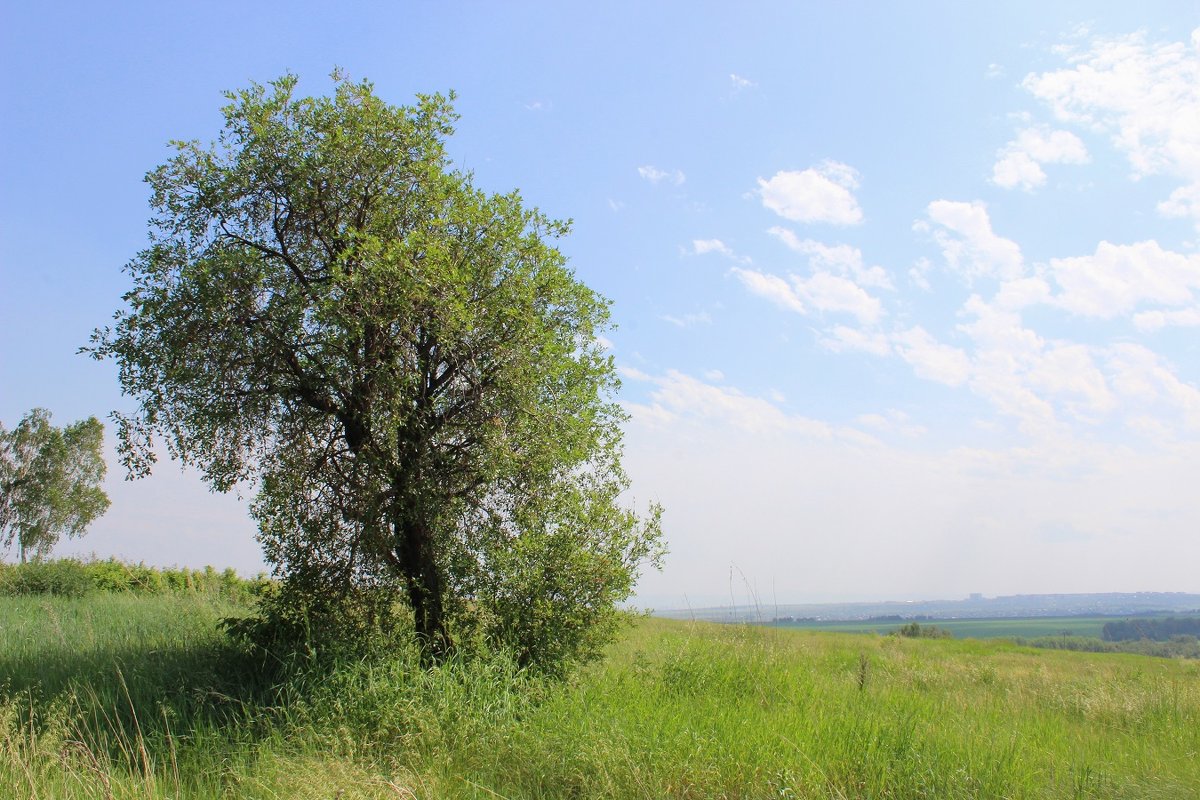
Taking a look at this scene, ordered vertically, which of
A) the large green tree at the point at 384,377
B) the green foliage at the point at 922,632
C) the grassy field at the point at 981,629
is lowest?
the grassy field at the point at 981,629

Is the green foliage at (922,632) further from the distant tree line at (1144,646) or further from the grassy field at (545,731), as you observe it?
the grassy field at (545,731)

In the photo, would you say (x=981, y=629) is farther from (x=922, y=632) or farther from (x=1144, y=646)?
(x=1144, y=646)

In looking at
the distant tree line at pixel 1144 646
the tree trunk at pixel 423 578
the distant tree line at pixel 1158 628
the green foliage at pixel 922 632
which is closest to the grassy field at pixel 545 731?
the tree trunk at pixel 423 578

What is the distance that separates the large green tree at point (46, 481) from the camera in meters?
40.1

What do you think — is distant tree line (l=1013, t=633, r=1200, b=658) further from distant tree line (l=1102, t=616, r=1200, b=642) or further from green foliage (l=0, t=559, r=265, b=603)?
green foliage (l=0, t=559, r=265, b=603)

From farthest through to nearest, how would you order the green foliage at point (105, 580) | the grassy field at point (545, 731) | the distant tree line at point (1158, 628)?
the distant tree line at point (1158, 628)
the green foliage at point (105, 580)
the grassy field at point (545, 731)

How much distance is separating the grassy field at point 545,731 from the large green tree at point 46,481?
32740mm

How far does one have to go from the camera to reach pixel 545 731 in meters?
8.36

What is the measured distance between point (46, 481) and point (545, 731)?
42797 mm

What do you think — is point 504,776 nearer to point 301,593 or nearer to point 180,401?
point 301,593

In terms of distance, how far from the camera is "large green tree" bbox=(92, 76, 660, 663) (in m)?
10.3

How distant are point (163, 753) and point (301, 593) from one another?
289cm

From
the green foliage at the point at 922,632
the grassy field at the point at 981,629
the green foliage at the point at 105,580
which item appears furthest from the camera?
the grassy field at the point at 981,629

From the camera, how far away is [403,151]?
438 inches
